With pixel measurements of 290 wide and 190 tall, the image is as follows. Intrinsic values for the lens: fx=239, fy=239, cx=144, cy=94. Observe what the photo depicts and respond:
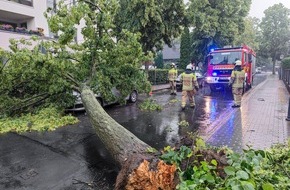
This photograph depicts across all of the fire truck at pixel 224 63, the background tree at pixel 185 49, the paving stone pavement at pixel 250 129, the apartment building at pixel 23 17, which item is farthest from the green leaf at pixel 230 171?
the background tree at pixel 185 49

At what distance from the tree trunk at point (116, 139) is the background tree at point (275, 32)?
158 ft

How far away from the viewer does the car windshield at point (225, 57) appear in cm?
1477

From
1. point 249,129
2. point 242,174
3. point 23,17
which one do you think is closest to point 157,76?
point 23,17

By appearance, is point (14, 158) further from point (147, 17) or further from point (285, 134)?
point (147, 17)

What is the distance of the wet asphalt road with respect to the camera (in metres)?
4.05

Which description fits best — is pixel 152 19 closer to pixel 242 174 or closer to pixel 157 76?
pixel 157 76

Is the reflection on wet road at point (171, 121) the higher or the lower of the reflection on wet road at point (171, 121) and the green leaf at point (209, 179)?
the lower

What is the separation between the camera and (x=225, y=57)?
1520 cm

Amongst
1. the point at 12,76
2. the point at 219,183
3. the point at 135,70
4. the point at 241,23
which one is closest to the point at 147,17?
the point at 135,70

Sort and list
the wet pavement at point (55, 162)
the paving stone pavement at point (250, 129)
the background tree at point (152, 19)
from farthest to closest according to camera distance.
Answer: the background tree at point (152, 19), the paving stone pavement at point (250, 129), the wet pavement at point (55, 162)

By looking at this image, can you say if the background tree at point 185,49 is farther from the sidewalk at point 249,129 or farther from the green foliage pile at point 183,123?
the green foliage pile at point 183,123

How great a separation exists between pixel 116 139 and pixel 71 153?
1528mm

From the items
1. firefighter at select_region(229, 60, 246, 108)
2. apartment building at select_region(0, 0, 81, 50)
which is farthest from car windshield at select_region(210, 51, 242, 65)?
apartment building at select_region(0, 0, 81, 50)

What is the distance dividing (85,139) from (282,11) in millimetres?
51220
